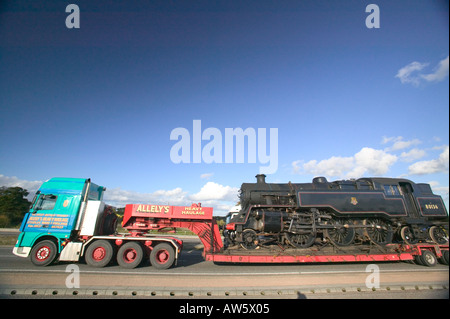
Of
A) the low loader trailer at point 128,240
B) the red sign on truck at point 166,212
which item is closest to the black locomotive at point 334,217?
the low loader trailer at point 128,240

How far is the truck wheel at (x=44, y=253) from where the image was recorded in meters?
6.79

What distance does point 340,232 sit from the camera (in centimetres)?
862

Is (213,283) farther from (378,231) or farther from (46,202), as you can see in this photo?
(378,231)

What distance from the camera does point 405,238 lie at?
28.4 ft

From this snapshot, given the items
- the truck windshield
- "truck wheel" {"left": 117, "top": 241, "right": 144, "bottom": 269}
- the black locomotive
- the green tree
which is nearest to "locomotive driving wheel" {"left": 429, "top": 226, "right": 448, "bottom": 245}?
the black locomotive

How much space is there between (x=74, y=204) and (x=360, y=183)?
12.7 meters

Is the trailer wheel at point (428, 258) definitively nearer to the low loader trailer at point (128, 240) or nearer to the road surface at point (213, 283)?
the low loader trailer at point (128, 240)

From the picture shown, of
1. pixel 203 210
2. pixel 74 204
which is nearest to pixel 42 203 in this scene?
pixel 74 204

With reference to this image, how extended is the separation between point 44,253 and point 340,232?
11758 mm

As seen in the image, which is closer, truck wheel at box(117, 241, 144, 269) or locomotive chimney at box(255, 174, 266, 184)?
truck wheel at box(117, 241, 144, 269)

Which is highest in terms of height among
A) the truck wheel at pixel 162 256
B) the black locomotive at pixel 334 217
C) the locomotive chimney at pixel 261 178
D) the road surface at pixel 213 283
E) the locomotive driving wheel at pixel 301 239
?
the locomotive chimney at pixel 261 178

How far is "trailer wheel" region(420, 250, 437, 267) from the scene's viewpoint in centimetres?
793

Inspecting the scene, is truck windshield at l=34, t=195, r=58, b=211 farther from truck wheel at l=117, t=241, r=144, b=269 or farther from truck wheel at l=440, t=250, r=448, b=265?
truck wheel at l=440, t=250, r=448, b=265

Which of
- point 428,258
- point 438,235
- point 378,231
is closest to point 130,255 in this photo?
point 378,231
